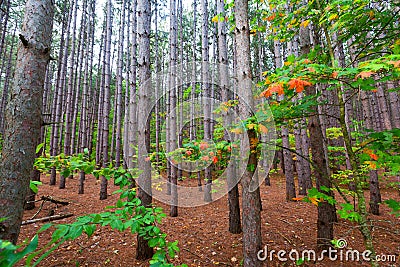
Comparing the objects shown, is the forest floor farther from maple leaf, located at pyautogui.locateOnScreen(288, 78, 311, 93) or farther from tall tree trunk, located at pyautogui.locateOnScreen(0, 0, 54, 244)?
maple leaf, located at pyautogui.locateOnScreen(288, 78, 311, 93)

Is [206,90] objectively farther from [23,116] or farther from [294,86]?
[23,116]

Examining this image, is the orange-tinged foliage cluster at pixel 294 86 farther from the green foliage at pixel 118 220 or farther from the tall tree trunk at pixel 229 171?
the tall tree trunk at pixel 229 171

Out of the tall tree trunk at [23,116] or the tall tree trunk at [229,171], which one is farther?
the tall tree trunk at [229,171]

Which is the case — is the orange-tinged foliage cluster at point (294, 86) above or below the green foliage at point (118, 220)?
above

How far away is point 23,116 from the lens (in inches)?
60.2

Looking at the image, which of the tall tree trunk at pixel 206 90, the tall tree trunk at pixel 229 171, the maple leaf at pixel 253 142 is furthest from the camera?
the tall tree trunk at pixel 206 90

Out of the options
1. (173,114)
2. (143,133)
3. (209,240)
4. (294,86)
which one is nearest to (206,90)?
(173,114)

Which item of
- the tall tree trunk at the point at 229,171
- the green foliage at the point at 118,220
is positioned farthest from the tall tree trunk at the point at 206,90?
the green foliage at the point at 118,220

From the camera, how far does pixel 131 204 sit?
5.71 feet

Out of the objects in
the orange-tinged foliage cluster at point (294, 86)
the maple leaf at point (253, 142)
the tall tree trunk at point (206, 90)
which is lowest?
the maple leaf at point (253, 142)

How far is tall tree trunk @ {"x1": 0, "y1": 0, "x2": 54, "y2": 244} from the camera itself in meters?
1.44

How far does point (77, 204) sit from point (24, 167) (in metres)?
5.87

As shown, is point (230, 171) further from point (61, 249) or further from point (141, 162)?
point (61, 249)

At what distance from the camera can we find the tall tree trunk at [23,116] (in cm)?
144
